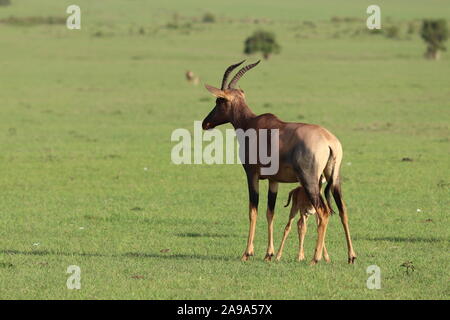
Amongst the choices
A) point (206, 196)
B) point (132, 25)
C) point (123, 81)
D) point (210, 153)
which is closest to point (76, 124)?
point (210, 153)

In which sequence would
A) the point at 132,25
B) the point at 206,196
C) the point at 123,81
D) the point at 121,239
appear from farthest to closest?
the point at 132,25, the point at 123,81, the point at 206,196, the point at 121,239

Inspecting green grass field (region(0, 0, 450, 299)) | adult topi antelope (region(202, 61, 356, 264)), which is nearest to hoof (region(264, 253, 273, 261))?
adult topi antelope (region(202, 61, 356, 264))

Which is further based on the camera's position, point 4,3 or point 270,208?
point 4,3

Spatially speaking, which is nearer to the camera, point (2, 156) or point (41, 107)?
point (2, 156)

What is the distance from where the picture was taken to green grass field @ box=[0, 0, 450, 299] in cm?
1020

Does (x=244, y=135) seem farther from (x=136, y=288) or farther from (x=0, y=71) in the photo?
(x=0, y=71)

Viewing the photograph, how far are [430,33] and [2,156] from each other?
38191mm

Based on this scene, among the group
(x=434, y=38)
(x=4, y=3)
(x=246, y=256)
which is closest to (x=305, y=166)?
(x=246, y=256)

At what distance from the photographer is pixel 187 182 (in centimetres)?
1819

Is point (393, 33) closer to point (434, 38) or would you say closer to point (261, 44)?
point (434, 38)

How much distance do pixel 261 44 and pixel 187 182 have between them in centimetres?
3819

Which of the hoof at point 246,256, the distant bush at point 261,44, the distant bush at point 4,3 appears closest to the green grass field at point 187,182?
the hoof at point 246,256

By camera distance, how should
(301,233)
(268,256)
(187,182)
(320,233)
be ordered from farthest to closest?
(187,182) → (301,233) → (268,256) → (320,233)

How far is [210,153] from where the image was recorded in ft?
72.5
